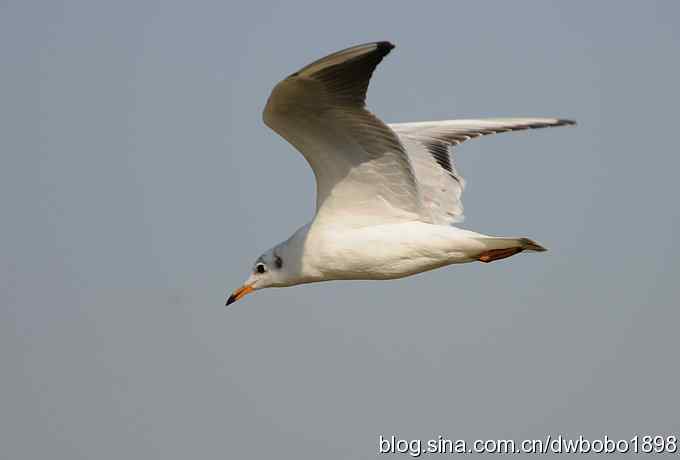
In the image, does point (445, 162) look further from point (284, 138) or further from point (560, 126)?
point (284, 138)

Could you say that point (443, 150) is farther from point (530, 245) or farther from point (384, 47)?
point (384, 47)

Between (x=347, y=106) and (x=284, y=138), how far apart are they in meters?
0.75

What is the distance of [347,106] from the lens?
9.45 meters

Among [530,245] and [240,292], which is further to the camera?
[240,292]

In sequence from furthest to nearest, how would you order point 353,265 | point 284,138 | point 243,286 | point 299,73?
point 243,286 < point 353,265 < point 284,138 < point 299,73

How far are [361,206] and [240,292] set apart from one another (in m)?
1.56

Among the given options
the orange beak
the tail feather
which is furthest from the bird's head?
the tail feather

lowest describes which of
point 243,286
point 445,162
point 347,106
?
point 243,286

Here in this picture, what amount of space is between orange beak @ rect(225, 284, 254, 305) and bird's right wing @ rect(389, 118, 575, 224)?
179 cm

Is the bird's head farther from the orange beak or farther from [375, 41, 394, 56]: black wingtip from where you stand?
[375, 41, 394, 56]: black wingtip

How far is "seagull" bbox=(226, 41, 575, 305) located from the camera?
31.8ft

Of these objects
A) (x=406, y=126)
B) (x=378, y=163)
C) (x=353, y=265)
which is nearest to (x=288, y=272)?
(x=353, y=265)

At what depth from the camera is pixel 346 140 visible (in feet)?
33.0

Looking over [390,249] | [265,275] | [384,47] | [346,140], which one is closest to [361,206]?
[390,249]
